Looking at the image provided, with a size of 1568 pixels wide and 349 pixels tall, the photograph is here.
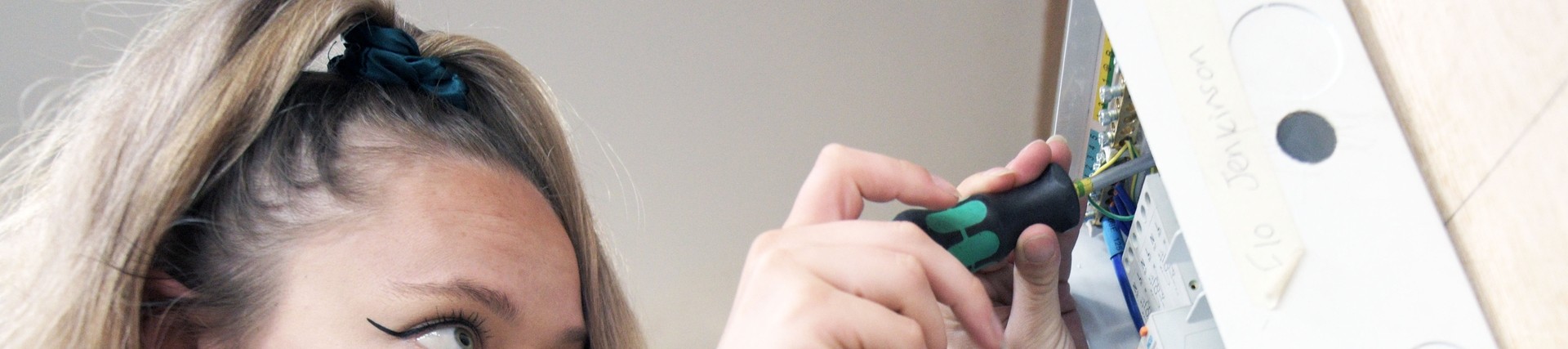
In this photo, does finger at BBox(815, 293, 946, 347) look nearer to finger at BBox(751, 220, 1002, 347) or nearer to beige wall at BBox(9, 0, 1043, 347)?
finger at BBox(751, 220, 1002, 347)

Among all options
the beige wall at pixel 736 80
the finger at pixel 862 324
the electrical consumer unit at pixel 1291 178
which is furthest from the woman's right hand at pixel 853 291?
the beige wall at pixel 736 80

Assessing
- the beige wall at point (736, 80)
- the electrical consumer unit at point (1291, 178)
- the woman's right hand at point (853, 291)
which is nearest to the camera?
the electrical consumer unit at point (1291, 178)

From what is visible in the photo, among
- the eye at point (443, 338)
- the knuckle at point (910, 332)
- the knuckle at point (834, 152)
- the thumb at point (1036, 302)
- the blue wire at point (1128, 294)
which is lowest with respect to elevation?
the blue wire at point (1128, 294)

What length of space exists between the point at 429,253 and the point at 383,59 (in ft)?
0.72

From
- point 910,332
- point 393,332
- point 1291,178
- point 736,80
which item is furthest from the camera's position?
point 736,80

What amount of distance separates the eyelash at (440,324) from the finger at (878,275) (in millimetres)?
284

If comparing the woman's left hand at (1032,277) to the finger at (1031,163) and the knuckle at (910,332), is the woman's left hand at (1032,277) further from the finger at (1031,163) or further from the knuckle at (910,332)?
the knuckle at (910,332)

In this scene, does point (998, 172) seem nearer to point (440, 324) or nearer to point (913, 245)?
point (913, 245)

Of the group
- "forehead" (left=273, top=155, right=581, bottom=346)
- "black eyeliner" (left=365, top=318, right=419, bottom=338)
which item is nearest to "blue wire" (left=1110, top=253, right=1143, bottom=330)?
"forehead" (left=273, top=155, right=581, bottom=346)

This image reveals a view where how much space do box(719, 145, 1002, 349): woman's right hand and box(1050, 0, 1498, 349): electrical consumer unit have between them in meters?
0.14

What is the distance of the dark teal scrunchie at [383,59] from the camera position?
70 centimetres

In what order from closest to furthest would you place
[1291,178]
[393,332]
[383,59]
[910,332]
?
[1291,178] < [910,332] < [393,332] < [383,59]

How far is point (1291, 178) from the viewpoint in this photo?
34 cm

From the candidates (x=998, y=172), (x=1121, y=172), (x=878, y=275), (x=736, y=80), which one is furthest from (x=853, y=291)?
(x=736, y=80)
